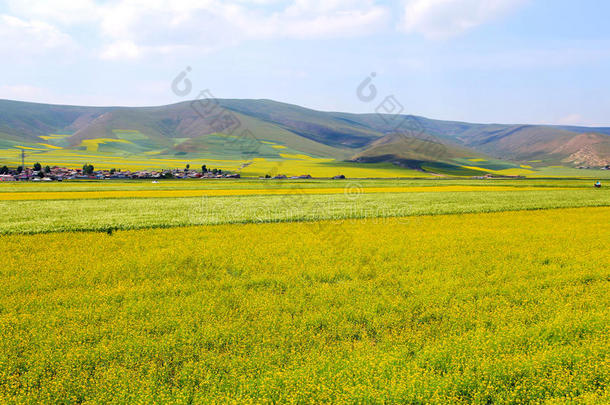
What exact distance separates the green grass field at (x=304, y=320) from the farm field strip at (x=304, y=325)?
4 cm

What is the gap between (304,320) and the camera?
8805 millimetres

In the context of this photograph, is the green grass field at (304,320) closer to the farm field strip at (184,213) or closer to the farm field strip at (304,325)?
the farm field strip at (304,325)

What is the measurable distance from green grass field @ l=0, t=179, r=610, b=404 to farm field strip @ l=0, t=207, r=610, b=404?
4cm

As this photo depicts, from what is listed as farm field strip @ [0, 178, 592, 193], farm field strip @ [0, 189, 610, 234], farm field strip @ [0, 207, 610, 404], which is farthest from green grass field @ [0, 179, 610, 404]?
farm field strip @ [0, 178, 592, 193]

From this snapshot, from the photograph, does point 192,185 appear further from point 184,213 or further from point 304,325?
point 304,325

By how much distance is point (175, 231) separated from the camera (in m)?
21.3

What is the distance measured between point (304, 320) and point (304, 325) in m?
0.18

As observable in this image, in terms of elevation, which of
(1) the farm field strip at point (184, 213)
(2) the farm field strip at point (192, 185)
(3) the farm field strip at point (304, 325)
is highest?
(2) the farm field strip at point (192, 185)

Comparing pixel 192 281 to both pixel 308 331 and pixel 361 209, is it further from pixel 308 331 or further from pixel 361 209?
pixel 361 209

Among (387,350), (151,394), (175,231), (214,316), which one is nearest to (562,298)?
(387,350)

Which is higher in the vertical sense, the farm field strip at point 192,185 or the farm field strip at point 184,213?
the farm field strip at point 192,185

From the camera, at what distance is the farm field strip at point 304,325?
646 centimetres

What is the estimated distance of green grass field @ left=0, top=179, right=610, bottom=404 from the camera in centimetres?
648

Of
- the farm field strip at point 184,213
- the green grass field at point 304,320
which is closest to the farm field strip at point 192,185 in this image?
the farm field strip at point 184,213
